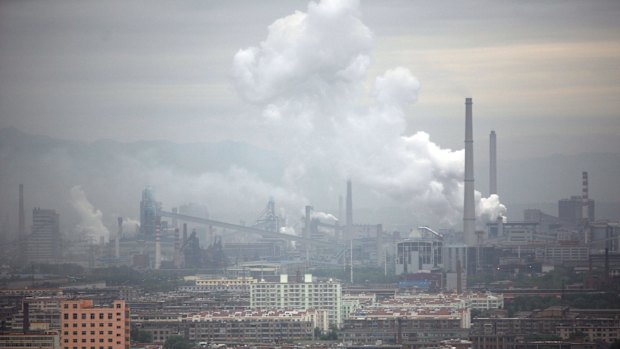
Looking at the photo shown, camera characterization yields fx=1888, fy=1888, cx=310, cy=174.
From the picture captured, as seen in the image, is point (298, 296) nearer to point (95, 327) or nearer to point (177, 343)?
point (177, 343)

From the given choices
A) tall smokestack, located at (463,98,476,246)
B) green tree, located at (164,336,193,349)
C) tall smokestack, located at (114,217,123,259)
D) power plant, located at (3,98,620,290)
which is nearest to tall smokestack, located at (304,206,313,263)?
power plant, located at (3,98,620,290)

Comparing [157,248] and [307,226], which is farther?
[307,226]

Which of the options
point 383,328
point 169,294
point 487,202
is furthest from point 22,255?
point 383,328

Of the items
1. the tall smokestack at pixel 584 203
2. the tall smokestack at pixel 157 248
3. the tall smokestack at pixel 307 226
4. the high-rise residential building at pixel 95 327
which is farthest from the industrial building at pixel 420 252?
the high-rise residential building at pixel 95 327

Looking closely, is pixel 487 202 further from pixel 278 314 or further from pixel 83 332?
pixel 83 332

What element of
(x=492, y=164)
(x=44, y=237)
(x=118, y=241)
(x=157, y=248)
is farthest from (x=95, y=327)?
(x=118, y=241)
